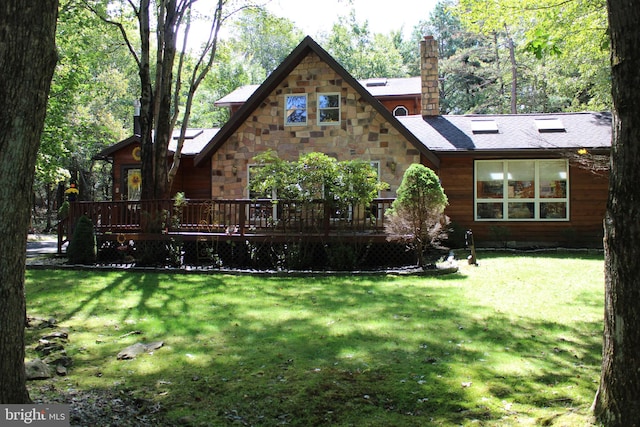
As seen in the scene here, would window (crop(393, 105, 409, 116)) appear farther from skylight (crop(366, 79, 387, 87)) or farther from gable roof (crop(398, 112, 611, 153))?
gable roof (crop(398, 112, 611, 153))

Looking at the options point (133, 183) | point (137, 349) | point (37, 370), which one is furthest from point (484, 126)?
point (37, 370)

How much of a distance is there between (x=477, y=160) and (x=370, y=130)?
3368mm

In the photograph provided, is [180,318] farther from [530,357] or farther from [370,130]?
[370,130]

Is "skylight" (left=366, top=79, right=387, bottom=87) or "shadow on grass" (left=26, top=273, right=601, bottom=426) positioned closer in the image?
"shadow on grass" (left=26, top=273, right=601, bottom=426)

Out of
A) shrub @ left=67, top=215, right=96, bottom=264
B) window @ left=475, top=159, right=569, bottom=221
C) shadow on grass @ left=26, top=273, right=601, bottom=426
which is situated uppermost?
window @ left=475, top=159, right=569, bottom=221

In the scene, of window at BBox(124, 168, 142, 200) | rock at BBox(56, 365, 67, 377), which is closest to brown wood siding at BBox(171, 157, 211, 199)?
window at BBox(124, 168, 142, 200)

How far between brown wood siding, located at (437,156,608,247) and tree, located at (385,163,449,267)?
4609mm

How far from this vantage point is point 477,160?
15.2 meters

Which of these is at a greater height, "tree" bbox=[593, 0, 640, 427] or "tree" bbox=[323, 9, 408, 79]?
"tree" bbox=[323, 9, 408, 79]

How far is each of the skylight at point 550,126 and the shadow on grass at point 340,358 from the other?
944 cm

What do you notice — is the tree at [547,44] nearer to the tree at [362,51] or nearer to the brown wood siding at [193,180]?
the tree at [362,51]

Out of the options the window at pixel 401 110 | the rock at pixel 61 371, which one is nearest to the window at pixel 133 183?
the window at pixel 401 110

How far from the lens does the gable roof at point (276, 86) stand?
556 inches

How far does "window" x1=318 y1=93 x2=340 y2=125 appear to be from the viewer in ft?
49.2
